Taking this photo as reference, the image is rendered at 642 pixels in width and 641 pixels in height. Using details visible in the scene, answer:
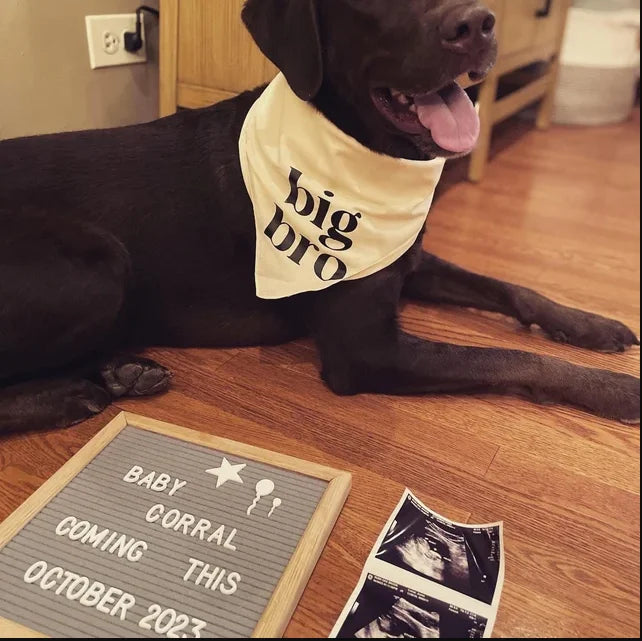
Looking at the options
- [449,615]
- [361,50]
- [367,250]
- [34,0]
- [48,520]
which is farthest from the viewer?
[34,0]

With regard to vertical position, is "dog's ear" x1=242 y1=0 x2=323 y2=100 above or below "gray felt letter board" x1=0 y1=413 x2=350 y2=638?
above

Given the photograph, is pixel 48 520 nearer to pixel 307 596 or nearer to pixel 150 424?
pixel 150 424

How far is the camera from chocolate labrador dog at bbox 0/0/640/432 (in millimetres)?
1274

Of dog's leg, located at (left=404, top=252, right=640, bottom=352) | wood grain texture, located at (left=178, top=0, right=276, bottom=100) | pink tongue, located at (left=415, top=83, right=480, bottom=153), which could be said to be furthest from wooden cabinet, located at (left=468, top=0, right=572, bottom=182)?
pink tongue, located at (left=415, top=83, right=480, bottom=153)

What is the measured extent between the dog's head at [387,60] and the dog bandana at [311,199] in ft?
0.20

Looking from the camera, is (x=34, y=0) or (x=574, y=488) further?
(x=34, y=0)

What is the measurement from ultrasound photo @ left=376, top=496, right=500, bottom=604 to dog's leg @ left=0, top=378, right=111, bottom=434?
0.72 m

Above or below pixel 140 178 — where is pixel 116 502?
below

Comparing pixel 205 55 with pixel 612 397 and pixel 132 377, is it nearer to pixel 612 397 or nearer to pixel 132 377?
pixel 132 377

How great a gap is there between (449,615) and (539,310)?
3.14 ft

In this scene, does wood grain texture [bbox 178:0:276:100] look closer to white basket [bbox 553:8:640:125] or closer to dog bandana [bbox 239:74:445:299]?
dog bandana [bbox 239:74:445:299]

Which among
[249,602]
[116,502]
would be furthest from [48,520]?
[249,602]

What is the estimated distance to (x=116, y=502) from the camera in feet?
3.83

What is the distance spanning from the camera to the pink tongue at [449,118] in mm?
1295
